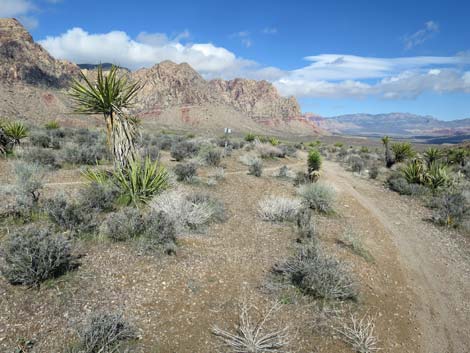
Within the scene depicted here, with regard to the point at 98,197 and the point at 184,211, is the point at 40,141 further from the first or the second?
the point at 184,211

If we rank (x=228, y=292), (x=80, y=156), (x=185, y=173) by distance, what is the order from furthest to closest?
(x=80, y=156) → (x=185, y=173) → (x=228, y=292)

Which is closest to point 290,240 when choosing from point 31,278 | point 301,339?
point 301,339

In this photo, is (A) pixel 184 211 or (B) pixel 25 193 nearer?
(A) pixel 184 211

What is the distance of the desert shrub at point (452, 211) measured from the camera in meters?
9.69

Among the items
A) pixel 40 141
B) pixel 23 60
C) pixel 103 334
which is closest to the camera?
pixel 103 334

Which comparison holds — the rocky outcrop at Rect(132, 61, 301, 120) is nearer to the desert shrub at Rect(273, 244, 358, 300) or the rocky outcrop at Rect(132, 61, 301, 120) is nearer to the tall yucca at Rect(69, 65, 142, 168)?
the tall yucca at Rect(69, 65, 142, 168)

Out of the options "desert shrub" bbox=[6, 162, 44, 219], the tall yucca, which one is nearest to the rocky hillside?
the tall yucca

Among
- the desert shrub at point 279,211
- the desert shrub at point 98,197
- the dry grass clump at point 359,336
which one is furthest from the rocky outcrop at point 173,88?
the dry grass clump at point 359,336

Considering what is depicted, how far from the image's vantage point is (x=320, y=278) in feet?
16.9

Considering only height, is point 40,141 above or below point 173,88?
below

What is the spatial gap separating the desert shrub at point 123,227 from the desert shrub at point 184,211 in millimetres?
748

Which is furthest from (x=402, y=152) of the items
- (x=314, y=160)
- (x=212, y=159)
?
(x=212, y=159)

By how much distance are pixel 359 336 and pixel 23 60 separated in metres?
81.2

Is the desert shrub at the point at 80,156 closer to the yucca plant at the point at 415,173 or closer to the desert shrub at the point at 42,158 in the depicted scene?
the desert shrub at the point at 42,158
